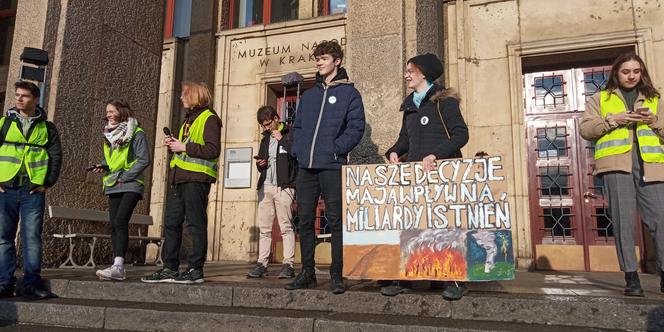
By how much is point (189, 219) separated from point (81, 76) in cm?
391

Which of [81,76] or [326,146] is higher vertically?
[81,76]

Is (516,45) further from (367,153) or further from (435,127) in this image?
(435,127)

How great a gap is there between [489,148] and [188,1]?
298 inches

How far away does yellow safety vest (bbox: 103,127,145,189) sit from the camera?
4.63 m

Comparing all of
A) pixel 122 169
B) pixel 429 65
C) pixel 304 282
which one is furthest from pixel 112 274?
pixel 429 65

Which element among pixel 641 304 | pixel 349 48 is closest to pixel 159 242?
pixel 349 48

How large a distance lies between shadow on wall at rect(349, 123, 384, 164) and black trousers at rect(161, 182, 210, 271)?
201 cm

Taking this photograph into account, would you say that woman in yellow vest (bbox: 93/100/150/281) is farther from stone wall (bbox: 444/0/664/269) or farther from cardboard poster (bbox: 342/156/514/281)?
stone wall (bbox: 444/0/664/269)

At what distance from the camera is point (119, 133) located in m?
4.71

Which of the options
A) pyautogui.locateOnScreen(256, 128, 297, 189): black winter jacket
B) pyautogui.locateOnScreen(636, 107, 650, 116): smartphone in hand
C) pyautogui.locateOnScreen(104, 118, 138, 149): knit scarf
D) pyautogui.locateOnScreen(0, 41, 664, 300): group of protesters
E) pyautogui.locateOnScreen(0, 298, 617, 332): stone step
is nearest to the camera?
pyautogui.locateOnScreen(0, 298, 617, 332): stone step

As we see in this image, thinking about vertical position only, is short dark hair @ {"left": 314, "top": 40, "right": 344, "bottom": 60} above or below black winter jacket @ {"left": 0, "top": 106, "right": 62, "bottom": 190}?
above

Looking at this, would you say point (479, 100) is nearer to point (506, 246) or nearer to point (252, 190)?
point (252, 190)

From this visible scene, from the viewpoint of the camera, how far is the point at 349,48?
629 cm

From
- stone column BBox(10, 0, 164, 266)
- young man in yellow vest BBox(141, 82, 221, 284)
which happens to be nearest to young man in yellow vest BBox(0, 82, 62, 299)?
young man in yellow vest BBox(141, 82, 221, 284)
